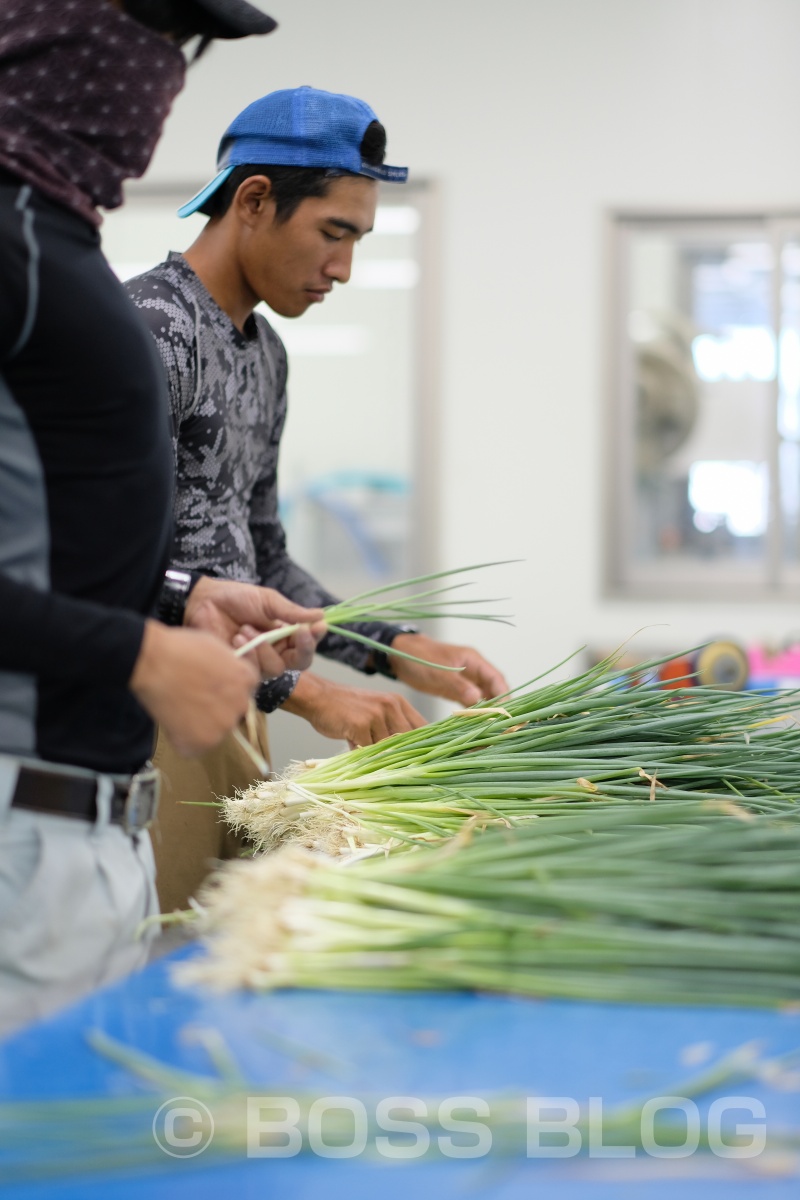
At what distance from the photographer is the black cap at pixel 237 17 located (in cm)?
114

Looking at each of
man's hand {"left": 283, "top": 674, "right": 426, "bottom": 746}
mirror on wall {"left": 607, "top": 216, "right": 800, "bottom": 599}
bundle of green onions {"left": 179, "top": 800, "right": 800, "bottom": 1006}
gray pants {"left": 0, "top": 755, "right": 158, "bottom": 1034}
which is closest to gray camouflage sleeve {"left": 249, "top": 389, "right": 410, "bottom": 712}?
man's hand {"left": 283, "top": 674, "right": 426, "bottom": 746}

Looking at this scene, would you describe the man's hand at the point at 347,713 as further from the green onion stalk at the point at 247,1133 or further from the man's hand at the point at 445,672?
the green onion stalk at the point at 247,1133

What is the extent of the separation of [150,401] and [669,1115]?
0.74m

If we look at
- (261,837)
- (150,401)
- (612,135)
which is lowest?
(261,837)

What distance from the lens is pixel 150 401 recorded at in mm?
1121

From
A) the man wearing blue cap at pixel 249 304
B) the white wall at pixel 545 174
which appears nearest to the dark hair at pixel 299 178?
the man wearing blue cap at pixel 249 304

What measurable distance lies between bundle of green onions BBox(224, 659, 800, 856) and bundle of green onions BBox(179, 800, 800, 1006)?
0.26 metres

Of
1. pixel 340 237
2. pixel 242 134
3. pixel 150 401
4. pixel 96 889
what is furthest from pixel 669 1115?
pixel 242 134

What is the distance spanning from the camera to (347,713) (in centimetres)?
170

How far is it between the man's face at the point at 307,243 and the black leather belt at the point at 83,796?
905 mm

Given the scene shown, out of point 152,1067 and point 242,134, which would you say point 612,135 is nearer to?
point 242,134

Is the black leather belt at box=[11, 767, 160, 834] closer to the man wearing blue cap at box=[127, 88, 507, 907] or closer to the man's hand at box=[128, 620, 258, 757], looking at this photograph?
the man's hand at box=[128, 620, 258, 757]

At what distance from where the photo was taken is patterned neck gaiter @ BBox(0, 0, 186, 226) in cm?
105

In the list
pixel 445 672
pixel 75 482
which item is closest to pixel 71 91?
pixel 75 482
